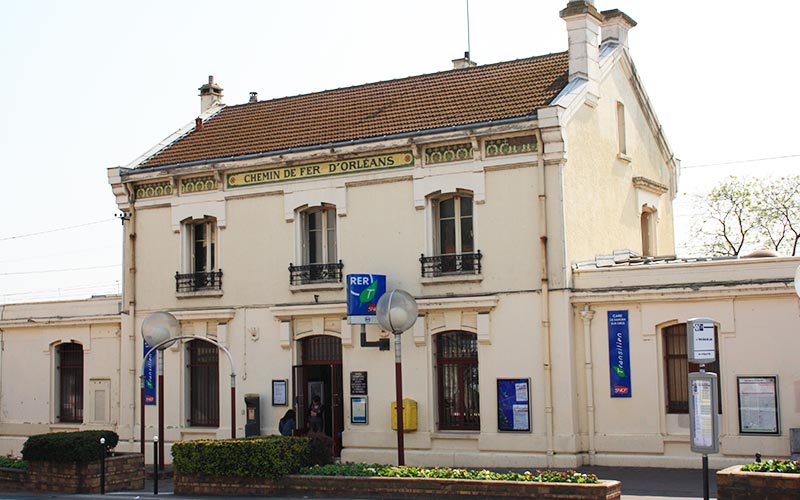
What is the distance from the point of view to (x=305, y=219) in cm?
2580

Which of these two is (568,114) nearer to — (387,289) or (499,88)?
(499,88)

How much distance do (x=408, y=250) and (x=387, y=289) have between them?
3.28 ft

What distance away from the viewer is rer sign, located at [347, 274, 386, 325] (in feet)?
77.4

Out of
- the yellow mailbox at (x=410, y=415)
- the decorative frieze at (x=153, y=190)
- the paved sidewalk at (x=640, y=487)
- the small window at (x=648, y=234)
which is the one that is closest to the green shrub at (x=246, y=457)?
the paved sidewalk at (x=640, y=487)

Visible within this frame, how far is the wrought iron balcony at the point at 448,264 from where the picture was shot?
23.4m

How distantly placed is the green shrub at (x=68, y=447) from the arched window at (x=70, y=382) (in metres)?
8.56

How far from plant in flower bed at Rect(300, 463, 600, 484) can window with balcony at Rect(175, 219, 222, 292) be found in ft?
30.6

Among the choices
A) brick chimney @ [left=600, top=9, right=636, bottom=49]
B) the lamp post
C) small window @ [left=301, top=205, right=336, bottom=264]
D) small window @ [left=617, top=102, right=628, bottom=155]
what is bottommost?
the lamp post

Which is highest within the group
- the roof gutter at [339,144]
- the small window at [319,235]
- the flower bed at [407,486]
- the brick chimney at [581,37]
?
the brick chimney at [581,37]

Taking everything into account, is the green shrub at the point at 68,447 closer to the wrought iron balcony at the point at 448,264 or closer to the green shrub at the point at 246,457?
the green shrub at the point at 246,457

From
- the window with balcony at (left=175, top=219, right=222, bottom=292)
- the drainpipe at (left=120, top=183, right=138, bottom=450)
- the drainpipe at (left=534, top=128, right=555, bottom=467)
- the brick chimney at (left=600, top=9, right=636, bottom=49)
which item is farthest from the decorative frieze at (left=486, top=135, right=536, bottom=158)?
the drainpipe at (left=120, top=183, right=138, bottom=450)

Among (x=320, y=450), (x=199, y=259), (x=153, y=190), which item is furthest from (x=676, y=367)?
(x=153, y=190)

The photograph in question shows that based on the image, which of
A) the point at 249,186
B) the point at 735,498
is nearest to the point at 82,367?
the point at 249,186

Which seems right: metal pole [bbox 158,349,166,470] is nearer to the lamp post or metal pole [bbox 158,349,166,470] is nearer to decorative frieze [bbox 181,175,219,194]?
decorative frieze [bbox 181,175,219,194]
